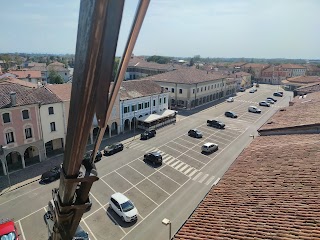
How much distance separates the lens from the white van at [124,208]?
64.7ft

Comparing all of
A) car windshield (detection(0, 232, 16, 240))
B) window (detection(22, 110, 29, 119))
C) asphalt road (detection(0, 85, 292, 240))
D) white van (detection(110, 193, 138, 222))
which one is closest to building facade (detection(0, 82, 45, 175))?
window (detection(22, 110, 29, 119))

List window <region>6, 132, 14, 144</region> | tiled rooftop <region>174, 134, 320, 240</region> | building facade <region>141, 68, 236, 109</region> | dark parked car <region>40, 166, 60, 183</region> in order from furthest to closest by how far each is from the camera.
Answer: building facade <region>141, 68, 236, 109</region> < window <region>6, 132, 14, 144</region> < dark parked car <region>40, 166, 60, 183</region> < tiled rooftop <region>174, 134, 320, 240</region>

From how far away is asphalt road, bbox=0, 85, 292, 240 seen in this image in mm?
19234

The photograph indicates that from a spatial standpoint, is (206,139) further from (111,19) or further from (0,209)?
(111,19)

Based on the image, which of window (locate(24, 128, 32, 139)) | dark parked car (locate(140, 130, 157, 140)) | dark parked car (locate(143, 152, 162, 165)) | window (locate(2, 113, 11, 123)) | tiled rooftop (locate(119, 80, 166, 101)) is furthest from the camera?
tiled rooftop (locate(119, 80, 166, 101))

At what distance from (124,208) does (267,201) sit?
42.6 ft

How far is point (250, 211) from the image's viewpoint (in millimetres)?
9672

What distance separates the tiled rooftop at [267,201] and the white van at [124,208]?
9.45m

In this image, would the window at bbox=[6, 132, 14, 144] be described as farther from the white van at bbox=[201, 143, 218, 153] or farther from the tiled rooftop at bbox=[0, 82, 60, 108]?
the white van at bbox=[201, 143, 218, 153]

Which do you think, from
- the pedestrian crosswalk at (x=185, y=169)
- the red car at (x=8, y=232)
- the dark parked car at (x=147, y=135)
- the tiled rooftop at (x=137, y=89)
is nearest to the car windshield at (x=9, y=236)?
the red car at (x=8, y=232)

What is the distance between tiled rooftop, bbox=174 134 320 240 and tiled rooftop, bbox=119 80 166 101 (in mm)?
29511

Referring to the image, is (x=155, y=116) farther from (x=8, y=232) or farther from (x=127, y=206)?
(x=8, y=232)

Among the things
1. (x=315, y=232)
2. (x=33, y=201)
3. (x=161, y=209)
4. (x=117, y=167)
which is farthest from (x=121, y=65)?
(x=117, y=167)

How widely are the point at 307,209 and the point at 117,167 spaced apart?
22.9 m
